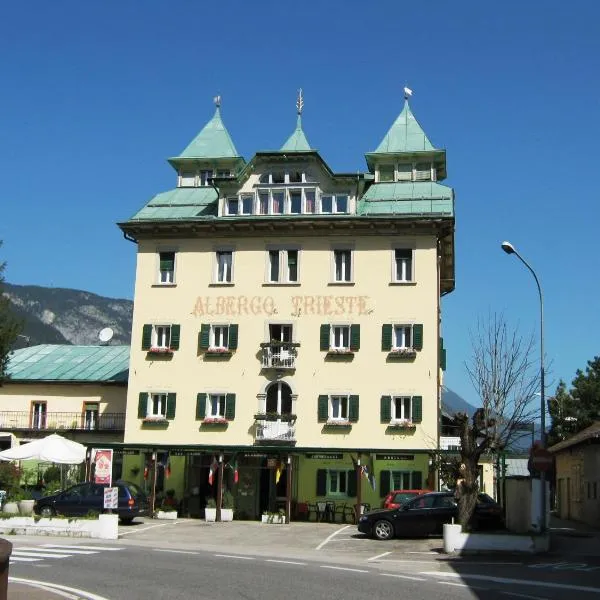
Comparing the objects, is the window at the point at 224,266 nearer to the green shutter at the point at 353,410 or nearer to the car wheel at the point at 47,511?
the green shutter at the point at 353,410

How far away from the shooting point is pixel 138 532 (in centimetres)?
3200

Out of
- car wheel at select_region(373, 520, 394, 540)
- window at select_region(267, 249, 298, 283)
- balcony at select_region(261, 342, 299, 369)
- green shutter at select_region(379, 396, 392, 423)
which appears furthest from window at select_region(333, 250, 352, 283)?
car wheel at select_region(373, 520, 394, 540)

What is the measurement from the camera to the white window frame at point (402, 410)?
1621 inches

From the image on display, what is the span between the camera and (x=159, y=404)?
43469 millimetres

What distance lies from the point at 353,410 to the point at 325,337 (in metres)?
3.55

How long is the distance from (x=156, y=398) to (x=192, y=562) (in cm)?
2262

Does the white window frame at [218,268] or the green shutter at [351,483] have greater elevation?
the white window frame at [218,268]

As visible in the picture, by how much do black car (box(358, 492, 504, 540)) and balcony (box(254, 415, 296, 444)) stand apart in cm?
1278

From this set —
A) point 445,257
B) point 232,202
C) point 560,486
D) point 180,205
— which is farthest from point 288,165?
point 560,486

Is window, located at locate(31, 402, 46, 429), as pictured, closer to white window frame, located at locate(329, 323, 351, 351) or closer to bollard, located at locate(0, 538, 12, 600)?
white window frame, located at locate(329, 323, 351, 351)

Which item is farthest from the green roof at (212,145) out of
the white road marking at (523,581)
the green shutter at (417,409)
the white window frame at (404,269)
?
the white road marking at (523,581)

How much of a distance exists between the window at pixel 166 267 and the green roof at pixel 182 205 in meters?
1.86

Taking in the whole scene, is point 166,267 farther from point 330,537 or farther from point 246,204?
point 330,537

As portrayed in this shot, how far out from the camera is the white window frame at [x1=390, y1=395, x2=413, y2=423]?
41184 mm
